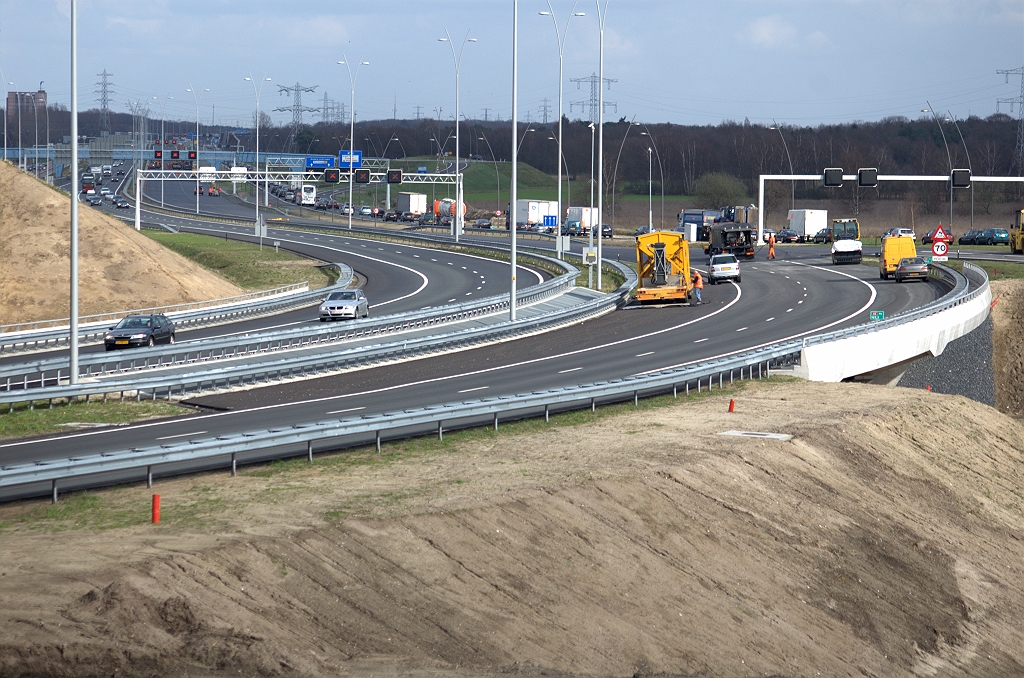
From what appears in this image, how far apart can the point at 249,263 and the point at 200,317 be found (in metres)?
24.0

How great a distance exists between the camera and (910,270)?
2258 inches

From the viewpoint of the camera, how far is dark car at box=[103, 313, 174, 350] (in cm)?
3606

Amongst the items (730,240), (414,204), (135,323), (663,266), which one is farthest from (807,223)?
(135,323)

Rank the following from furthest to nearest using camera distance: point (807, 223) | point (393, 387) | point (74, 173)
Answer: point (807, 223), point (393, 387), point (74, 173)

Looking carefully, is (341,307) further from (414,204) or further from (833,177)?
(414,204)

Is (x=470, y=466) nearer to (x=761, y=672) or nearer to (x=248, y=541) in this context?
(x=248, y=541)

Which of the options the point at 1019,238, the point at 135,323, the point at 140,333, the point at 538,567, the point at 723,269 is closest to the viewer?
the point at 538,567

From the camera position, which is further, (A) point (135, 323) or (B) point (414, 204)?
(B) point (414, 204)

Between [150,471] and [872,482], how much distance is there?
14.6m

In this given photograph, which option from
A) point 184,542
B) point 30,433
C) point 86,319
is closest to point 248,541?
point 184,542

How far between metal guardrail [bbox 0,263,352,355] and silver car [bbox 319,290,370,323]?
182 inches

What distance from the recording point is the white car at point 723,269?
2242 inches

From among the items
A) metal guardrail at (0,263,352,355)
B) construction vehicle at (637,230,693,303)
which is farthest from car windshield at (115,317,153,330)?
construction vehicle at (637,230,693,303)

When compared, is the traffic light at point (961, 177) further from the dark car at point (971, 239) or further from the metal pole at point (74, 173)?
the metal pole at point (74, 173)
